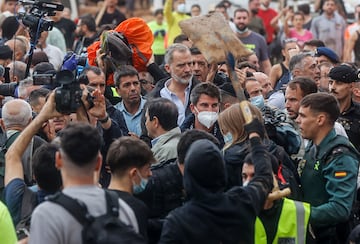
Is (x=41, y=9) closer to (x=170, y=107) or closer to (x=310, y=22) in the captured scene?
(x=170, y=107)

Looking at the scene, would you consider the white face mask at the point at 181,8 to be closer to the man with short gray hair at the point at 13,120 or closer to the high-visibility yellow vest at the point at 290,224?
the man with short gray hair at the point at 13,120

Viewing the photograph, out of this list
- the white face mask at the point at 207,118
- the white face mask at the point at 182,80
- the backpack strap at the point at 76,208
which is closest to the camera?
the backpack strap at the point at 76,208

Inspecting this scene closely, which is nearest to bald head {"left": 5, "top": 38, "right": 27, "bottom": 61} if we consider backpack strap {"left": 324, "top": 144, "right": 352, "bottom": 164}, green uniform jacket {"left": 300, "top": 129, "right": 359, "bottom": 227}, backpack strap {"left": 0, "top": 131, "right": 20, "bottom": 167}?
backpack strap {"left": 0, "top": 131, "right": 20, "bottom": 167}

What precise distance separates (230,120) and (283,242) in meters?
1.01

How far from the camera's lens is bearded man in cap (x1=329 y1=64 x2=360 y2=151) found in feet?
32.8

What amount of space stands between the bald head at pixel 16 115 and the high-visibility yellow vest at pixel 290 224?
2.25 m

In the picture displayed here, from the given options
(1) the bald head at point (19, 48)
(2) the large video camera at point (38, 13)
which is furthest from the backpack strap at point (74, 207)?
(1) the bald head at point (19, 48)

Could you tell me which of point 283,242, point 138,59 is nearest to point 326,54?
point 138,59

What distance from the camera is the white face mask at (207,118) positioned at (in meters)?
9.65

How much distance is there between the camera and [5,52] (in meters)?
12.9

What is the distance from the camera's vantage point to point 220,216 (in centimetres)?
658

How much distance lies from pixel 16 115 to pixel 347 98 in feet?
10.4

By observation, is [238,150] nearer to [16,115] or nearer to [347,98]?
[16,115]

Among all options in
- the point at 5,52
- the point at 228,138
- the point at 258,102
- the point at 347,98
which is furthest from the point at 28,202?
the point at 5,52
